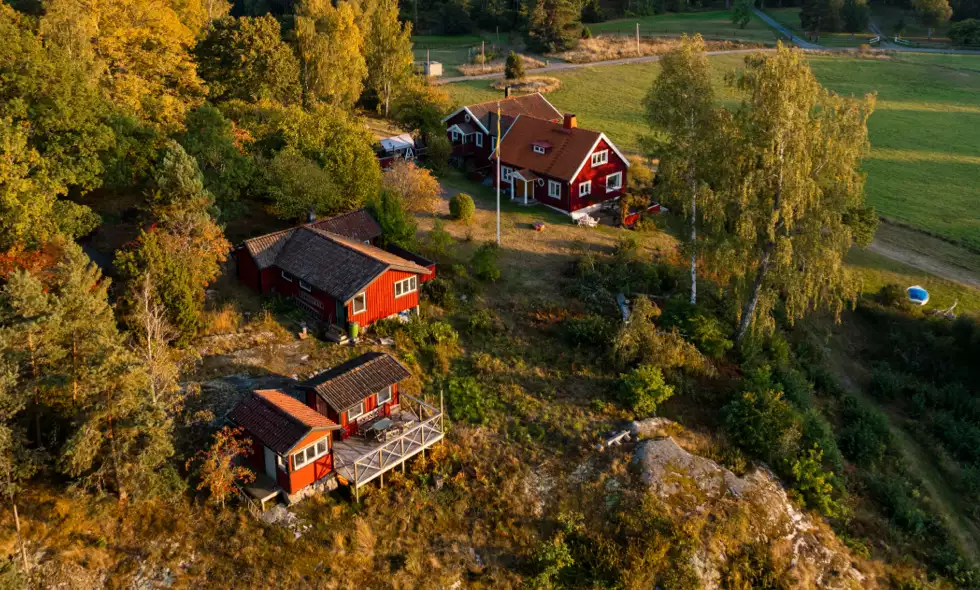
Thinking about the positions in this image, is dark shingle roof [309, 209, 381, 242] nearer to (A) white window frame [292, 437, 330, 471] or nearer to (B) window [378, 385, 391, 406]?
(B) window [378, 385, 391, 406]

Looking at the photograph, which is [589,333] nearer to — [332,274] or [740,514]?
[740,514]

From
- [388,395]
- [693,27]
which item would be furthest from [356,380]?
[693,27]

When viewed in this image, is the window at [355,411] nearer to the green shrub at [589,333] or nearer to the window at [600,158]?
the green shrub at [589,333]

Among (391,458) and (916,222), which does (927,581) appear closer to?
(391,458)

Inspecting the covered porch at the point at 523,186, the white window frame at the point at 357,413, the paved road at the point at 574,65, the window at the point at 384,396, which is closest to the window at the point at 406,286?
the window at the point at 384,396

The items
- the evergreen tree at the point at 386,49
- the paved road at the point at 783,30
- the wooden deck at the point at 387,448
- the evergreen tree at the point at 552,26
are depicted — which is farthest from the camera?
the paved road at the point at 783,30

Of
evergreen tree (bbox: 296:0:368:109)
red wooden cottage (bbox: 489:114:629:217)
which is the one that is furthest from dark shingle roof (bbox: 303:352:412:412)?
evergreen tree (bbox: 296:0:368:109)
